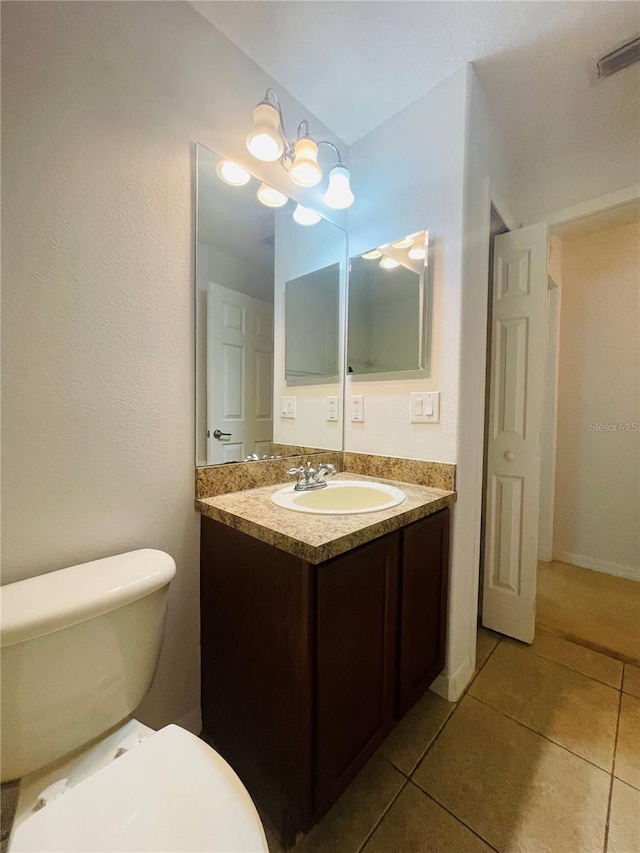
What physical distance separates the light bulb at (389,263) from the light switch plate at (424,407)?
564 millimetres

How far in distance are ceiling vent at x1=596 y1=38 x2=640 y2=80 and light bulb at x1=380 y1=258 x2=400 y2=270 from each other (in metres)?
0.94

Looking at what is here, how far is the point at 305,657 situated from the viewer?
2.51 ft

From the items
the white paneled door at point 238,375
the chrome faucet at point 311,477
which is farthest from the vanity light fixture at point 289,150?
the chrome faucet at point 311,477

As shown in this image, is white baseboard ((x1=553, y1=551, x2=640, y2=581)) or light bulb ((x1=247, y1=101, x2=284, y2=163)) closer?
light bulb ((x1=247, y1=101, x2=284, y2=163))

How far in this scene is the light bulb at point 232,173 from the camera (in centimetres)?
113

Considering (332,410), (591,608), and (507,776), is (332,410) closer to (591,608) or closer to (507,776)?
(507,776)

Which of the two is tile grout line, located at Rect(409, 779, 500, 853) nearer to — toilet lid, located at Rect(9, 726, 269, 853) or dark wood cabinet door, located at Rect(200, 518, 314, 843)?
dark wood cabinet door, located at Rect(200, 518, 314, 843)

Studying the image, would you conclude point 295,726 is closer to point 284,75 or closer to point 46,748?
point 46,748

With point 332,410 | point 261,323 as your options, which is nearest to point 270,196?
point 261,323

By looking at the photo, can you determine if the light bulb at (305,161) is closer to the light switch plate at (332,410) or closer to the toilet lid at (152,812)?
the light switch plate at (332,410)

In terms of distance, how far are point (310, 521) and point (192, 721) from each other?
86cm

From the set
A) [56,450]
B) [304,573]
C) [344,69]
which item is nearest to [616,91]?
[344,69]

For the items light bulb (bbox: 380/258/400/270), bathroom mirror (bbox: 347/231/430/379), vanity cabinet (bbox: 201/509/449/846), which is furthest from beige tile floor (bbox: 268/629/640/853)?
light bulb (bbox: 380/258/400/270)

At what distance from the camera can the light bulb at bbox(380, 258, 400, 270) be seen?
1.43 m
